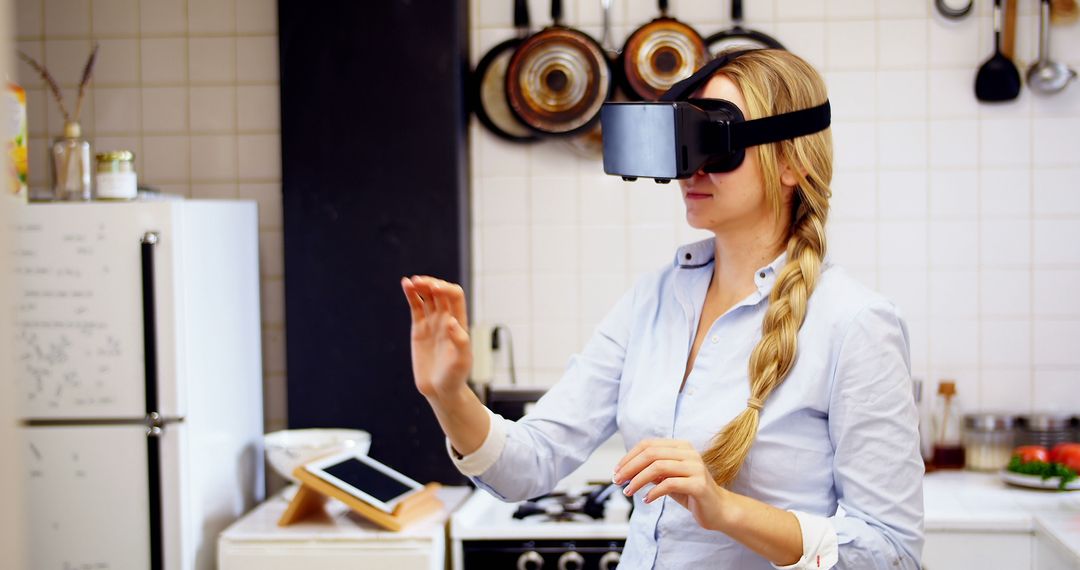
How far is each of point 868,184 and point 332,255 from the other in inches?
60.2

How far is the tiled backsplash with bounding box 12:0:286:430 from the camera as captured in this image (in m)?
3.38

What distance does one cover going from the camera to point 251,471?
3.21 metres

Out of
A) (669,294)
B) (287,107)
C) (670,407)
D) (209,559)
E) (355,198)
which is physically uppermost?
(287,107)

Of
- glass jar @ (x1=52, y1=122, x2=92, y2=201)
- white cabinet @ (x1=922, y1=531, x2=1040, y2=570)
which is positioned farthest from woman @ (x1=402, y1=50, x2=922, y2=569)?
glass jar @ (x1=52, y1=122, x2=92, y2=201)

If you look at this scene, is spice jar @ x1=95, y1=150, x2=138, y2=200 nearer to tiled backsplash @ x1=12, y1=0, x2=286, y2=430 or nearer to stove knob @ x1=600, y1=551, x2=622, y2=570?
tiled backsplash @ x1=12, y1=0, x2=286, y2=430

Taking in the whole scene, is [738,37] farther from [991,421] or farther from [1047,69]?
[991,421]

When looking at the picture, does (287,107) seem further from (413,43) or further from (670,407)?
(670,407)

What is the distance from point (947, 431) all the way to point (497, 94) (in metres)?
1.58

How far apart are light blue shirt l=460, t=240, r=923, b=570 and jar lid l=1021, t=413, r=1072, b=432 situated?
1836mm

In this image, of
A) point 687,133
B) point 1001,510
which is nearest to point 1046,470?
point 1001,510

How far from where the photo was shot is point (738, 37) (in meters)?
3.18

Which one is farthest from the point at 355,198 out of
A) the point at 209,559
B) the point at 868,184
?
the point at 868,184

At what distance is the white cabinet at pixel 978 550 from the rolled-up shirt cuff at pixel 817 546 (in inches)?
54.9

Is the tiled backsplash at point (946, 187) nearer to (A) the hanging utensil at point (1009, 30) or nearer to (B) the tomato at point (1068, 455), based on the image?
(A) the hanging utensil at point (1009, 30)
